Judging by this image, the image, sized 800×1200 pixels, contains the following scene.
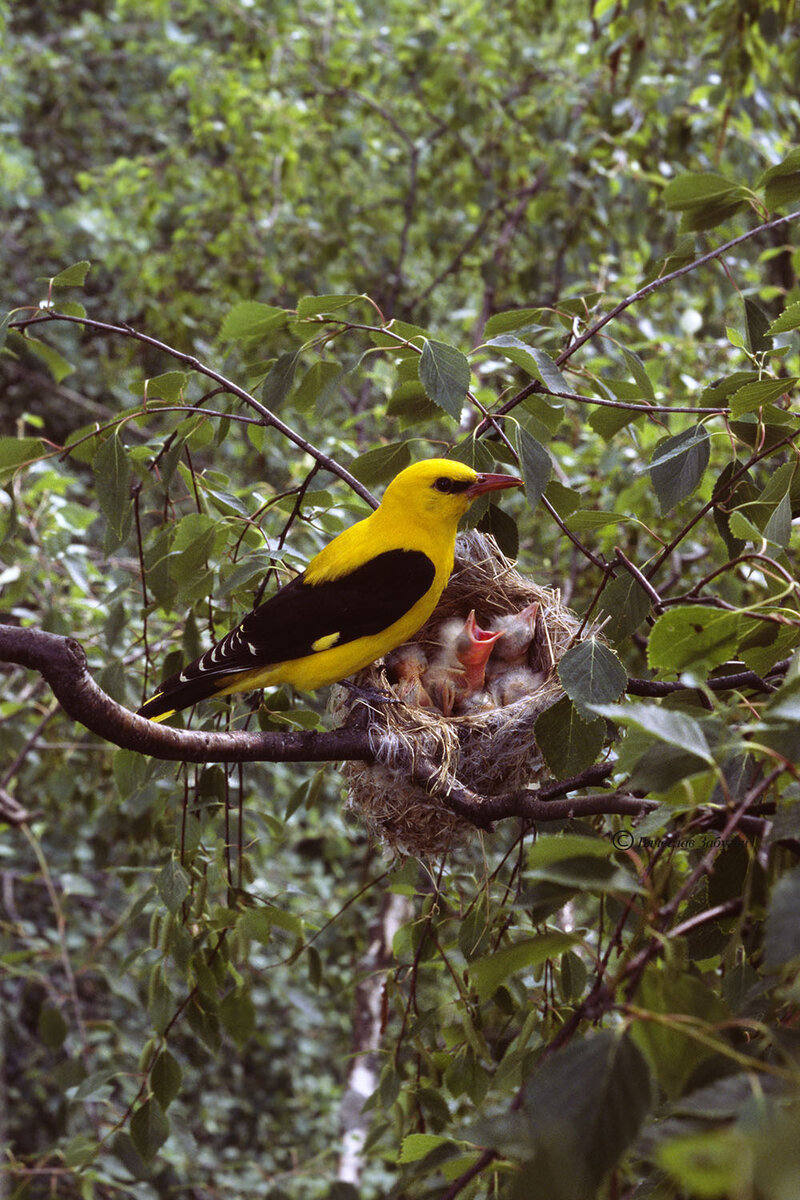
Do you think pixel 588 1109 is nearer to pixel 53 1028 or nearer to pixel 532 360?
pixel 532 360

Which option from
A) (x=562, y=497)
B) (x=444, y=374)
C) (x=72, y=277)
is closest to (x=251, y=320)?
(x=72, y=277)

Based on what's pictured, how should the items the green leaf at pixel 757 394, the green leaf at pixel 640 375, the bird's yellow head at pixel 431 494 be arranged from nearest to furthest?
the green leaf at pixel 757 394 → the green leaf at pixel 640 375 → the bird's yellow head at pixel 431 494

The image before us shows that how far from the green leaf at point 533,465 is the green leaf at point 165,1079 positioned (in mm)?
1283

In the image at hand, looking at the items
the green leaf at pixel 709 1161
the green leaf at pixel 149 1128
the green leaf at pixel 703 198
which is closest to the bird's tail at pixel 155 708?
the green leaf at pixel 149 1128

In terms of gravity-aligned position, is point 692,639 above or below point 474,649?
below

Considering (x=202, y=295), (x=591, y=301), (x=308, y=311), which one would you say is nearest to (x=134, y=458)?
(x=308, y=311)

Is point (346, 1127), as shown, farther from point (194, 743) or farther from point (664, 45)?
point (664, 45)

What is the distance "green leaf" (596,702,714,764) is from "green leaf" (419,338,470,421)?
0.79 metres

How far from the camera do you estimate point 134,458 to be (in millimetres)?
2203

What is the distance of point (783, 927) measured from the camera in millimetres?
826

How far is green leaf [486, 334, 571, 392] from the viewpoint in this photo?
1638 millimetres

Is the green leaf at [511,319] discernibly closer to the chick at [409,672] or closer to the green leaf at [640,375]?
the green leaf at [640,375]

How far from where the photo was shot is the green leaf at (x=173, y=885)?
1945mm

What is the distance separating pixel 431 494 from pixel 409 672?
58 cm
